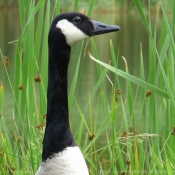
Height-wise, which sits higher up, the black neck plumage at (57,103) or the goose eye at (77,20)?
the goose eye at (77,20)

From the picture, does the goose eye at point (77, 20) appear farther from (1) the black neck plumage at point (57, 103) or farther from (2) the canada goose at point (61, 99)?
(1) the black neck plumage at point (57, 103)

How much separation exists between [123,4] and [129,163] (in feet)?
93.2

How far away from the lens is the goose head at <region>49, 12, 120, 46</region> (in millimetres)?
1954

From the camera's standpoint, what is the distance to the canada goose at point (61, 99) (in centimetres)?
194

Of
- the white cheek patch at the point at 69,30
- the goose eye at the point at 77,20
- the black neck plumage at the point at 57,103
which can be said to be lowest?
the black neck plumage at the point at 57,103

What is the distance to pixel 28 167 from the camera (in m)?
2.50

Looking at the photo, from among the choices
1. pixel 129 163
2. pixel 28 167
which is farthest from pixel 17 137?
pixel 129 163

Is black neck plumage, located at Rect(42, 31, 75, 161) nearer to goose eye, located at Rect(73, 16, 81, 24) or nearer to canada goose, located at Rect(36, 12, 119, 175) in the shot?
canada goose, located at Rect(36, 12, 119, 175)

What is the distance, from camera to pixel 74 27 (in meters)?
1.99

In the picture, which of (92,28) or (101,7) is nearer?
(92,28)

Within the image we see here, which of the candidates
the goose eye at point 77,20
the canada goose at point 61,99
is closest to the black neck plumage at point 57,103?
the canada goose at point 61,99

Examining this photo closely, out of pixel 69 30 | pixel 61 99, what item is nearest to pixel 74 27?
pixel 69 30

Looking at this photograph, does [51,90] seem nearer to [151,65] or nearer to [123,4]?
[151,65]

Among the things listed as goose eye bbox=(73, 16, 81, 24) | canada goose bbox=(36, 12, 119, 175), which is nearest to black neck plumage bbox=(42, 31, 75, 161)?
canada goose bbox=(36, 12, 119, 175)
